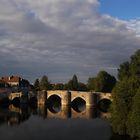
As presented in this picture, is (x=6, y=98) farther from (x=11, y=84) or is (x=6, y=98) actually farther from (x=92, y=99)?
(x=11, y=84)

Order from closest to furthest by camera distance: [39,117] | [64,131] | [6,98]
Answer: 1. [64,131]
2. [39,117]
3. [6,98]

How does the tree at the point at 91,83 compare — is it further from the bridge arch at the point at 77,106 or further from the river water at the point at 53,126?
the river water at the point at 53,126

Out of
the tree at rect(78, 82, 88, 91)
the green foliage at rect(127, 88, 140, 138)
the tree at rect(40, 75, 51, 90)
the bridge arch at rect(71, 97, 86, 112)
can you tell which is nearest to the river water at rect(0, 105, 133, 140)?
the green foliage at rect(127, 88, 140, 138)

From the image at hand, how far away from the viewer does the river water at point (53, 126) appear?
3978 centimetres

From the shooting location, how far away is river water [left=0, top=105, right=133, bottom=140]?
39781 millimetres

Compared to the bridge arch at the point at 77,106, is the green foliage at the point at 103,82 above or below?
above

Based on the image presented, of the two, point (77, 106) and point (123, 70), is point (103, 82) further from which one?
point (123, 70)

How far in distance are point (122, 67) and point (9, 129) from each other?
27.9 metres

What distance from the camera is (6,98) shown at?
80.6 meters

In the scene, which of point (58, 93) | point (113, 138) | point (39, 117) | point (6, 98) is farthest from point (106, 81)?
point (113, 138)

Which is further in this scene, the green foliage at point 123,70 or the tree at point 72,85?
the tree at point 72,85

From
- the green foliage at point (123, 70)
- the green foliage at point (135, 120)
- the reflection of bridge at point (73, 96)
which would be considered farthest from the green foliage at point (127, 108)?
the reflection of bridge at point (73, 96)

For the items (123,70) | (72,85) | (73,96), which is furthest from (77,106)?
(72,85)

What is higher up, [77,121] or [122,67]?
[122,67]
